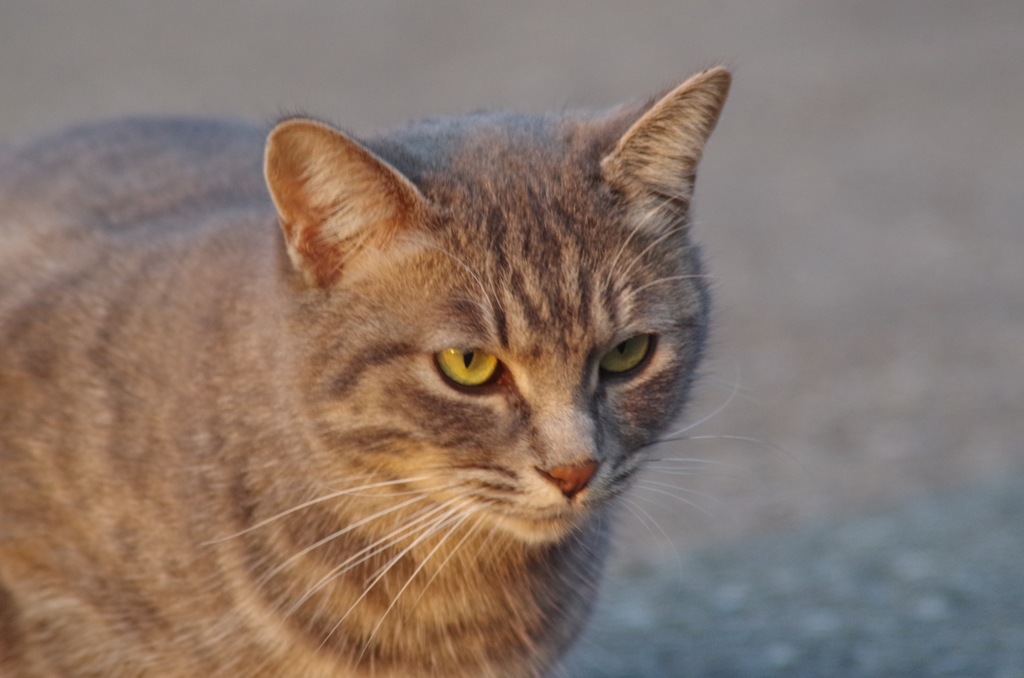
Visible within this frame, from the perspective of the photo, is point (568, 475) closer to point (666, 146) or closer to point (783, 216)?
point (666, 146)

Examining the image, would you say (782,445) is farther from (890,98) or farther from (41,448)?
(890,98)

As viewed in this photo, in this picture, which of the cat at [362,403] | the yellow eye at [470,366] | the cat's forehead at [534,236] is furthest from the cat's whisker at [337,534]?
the cat's forehead at [534,236]

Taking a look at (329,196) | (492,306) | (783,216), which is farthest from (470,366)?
(783,216)

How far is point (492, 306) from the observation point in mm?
2059

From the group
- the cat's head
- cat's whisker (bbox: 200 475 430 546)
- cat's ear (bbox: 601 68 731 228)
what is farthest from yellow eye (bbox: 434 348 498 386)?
cat's ear (bbox: 601 68 731 228)

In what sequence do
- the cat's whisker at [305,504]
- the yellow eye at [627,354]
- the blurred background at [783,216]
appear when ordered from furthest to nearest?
1. the blurred background at [783,216]
2. the yellow eye at [627,354]
3. the cat's whisker at [305,504]

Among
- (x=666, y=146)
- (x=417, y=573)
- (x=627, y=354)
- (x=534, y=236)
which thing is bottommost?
(x=417, y=573)

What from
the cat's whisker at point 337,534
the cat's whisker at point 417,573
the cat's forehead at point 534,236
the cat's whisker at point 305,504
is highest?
the cat's forehead at point 534,236

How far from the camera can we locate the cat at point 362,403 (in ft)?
6.72

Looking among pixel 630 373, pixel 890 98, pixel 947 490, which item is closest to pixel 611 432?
pixel 630 373

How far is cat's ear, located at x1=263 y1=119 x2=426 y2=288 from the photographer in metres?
1.95

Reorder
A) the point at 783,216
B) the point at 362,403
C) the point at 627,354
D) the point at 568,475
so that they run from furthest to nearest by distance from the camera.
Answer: the point at 783,216, the point at 627,354, the point at 362,403, the point at 568,475

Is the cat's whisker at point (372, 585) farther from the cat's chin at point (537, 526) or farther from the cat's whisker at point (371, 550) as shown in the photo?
the cat's chin at point (537, 526)

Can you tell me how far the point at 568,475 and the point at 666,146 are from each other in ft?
2.29
